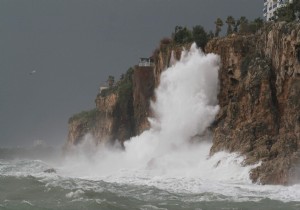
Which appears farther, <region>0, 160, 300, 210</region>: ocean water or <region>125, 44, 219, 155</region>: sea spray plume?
<region>125, 44, 219, 155</region>: sea spray plume

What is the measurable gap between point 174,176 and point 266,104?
21.9 ft

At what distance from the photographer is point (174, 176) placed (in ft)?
104

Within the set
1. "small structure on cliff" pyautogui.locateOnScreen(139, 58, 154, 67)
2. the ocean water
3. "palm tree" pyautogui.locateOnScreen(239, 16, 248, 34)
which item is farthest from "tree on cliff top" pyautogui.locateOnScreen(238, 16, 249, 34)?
the ocean water

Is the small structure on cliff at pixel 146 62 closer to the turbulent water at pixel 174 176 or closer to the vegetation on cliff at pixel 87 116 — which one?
the turbulent water at pixel 174 176

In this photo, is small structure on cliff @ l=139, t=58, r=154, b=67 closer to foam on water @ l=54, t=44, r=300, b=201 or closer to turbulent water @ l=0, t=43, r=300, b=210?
foam on water @ l=54, t=44, r=300, b=201

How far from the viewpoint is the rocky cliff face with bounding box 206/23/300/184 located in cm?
2752

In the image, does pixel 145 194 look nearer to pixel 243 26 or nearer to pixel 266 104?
pixel 266 104

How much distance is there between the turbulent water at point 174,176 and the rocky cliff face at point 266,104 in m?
1.04

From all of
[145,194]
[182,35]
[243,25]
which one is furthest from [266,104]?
[182,35]

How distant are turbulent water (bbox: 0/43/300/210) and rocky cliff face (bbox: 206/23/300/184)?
1043 millimetres

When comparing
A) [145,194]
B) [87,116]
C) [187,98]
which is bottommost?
[145,194]

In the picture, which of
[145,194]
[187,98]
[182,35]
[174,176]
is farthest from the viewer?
[182,35]

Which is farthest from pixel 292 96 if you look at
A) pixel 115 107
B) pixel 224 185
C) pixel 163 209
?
pixel 115 107

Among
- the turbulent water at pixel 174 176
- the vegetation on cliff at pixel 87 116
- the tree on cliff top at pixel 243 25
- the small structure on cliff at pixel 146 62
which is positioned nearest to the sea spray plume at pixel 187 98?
the turbulent water at pixel 174 176
